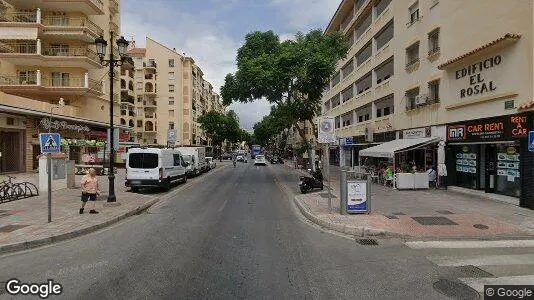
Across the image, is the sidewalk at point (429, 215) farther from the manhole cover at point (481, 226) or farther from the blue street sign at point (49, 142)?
the blue street sign at point (49, 142)

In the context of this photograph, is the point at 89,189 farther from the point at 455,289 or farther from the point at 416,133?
the point at 416,133

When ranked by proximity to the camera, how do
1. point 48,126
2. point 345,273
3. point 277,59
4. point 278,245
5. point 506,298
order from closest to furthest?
point 506,298, point 345,273, point 278,245, point 277,59, point 48,126

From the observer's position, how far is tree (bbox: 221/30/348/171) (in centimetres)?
2386

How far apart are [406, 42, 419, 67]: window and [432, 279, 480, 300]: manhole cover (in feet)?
62.1

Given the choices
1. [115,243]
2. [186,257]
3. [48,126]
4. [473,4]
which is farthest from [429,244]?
[48,126]

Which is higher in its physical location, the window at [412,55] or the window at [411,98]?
the window at [412,55]

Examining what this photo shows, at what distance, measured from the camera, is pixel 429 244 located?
333 inches

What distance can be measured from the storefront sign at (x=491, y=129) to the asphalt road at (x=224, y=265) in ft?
27.5

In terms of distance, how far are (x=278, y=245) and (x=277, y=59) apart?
58.0ft

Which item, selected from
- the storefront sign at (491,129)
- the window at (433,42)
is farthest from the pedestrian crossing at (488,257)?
the window at (433,42)

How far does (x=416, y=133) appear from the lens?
21.9 metres

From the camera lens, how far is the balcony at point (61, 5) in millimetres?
32750

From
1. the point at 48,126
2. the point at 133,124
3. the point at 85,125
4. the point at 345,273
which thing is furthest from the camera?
the point at 133,124

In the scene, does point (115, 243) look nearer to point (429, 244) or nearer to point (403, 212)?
point (429, 244)
